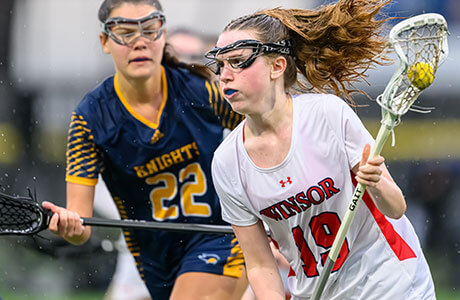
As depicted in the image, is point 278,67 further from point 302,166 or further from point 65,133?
point 65,133

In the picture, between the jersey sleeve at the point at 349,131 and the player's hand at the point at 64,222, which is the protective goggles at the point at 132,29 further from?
the jersey sleeve at the point at 349,131

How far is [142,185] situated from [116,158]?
18cm

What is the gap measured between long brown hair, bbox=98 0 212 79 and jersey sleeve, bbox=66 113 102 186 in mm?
489

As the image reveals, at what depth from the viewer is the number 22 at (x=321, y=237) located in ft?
9.79

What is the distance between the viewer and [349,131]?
287cm

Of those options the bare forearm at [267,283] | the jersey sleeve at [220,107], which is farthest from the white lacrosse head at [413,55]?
the jersey sleeve at [220,107]

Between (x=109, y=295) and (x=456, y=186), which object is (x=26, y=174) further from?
(x=456, y=186)

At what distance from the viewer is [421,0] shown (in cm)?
669

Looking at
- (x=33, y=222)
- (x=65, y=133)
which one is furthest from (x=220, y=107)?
(x=65, y=133)

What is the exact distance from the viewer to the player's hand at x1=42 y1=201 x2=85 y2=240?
12.7 ft

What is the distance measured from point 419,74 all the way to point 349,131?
0.32 meters

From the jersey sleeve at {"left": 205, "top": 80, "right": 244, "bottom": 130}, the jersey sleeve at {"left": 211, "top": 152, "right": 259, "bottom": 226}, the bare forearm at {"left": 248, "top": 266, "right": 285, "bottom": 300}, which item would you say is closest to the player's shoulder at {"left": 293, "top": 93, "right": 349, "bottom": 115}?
the jersey sleeve at {"left": 211, "top": 152, "right": 259, "bottom": 226}

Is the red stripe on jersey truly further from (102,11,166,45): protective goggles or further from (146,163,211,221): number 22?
(102,11,166,45): protective goggles

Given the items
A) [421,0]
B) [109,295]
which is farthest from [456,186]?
[109,295]
